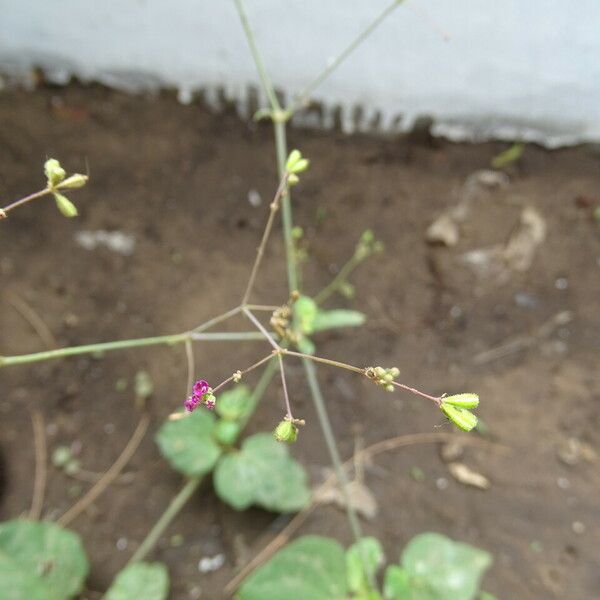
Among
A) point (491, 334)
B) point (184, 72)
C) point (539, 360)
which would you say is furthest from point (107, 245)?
point (539, 360)

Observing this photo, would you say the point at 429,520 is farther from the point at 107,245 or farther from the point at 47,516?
the point at 107,245

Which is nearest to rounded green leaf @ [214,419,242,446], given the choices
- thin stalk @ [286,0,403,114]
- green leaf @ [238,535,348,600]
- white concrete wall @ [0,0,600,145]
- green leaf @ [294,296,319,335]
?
green leaf @ [238,535,348,600]

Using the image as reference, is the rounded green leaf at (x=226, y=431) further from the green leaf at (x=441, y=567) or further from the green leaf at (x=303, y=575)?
the green leaf at (x=441, y=567)

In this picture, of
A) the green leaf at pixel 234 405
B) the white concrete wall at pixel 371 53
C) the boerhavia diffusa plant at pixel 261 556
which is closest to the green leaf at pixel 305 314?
the boerhavia diffusa plant at pixel 261 556

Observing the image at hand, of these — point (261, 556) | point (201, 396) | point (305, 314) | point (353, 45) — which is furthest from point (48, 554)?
point (353, 45)

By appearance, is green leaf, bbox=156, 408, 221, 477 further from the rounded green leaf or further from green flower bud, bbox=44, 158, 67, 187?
green flower bud, bbox=44, 158, 67, 187
